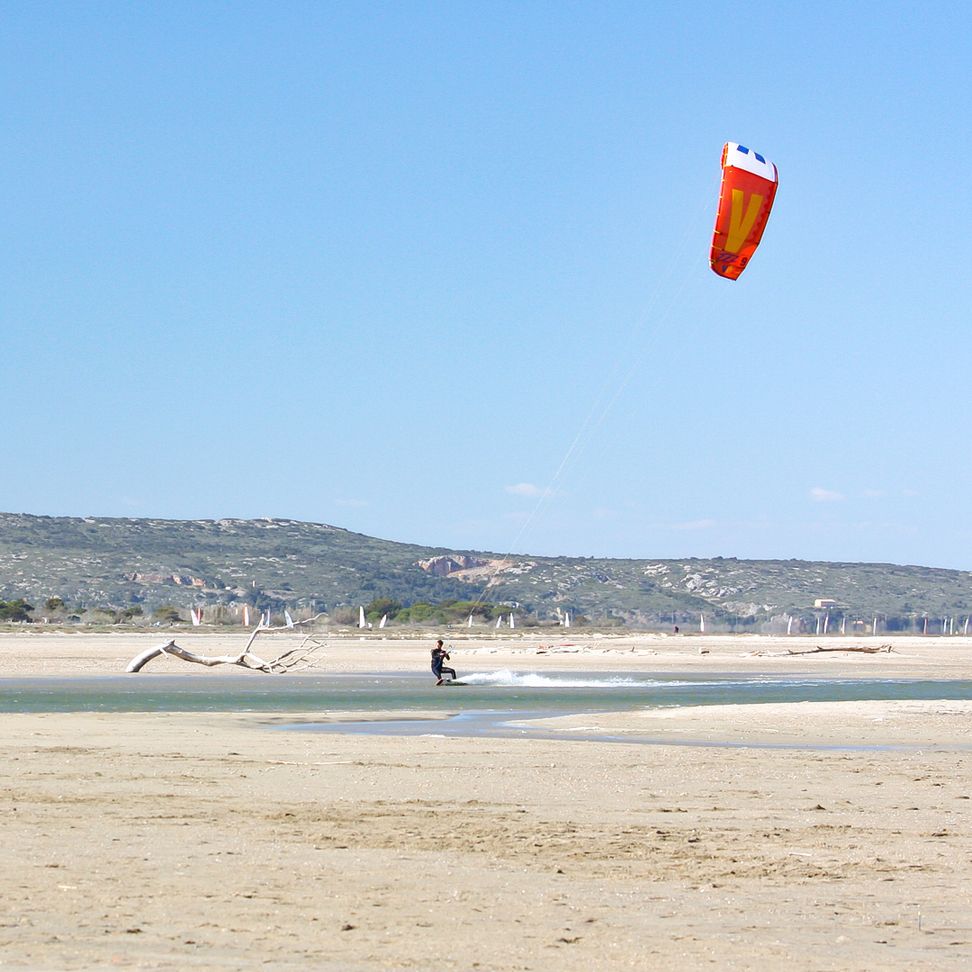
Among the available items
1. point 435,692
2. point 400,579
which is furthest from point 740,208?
point 400,579

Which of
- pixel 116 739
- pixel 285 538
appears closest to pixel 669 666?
pixel 116 739

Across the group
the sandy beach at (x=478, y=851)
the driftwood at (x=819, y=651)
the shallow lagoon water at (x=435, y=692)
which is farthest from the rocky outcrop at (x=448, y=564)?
the sandy beach at (x=478, y=851)

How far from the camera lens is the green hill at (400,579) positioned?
123m

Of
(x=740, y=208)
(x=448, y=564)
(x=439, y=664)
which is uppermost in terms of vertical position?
(x=740, y=208)

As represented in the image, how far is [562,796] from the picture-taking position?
13.9 metres

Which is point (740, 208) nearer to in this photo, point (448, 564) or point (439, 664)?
point (439, 664)

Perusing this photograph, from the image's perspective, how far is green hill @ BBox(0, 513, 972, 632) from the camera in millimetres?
123438

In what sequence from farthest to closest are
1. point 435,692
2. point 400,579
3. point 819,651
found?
point 400,579 → point 819,651 → point 435,692

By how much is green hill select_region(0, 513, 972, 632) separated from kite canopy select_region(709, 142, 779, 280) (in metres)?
78.7

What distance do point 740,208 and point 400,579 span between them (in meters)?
115

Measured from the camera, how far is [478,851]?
10.8 metres

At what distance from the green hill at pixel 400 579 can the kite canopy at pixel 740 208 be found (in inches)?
3100

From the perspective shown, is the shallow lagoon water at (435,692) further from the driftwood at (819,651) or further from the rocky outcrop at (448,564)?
the rocky outcrop at (448,564)

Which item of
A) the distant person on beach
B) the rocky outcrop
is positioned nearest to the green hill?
the rocky outcrop
